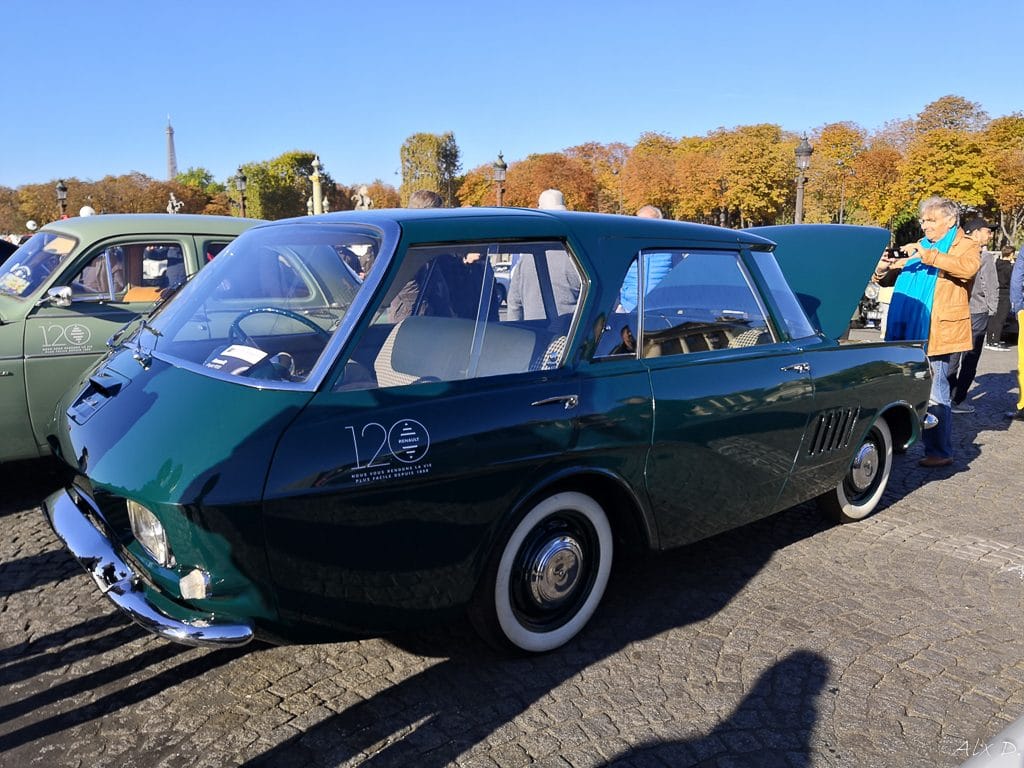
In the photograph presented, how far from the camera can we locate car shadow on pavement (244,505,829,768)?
109 inches

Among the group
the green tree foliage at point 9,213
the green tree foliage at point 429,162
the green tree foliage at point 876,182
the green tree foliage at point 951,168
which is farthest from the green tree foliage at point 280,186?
the green tree foliage at point 951,168

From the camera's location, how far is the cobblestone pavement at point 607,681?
2.78 m

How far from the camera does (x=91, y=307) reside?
556cm

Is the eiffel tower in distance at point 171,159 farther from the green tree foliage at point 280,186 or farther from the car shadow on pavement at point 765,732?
the car shadow on pavement at point 765,732

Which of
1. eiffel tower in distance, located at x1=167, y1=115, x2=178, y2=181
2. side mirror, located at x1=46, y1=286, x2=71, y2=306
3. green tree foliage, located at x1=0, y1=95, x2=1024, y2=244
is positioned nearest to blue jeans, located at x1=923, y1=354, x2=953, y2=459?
side mirror, located at x1=46, y1=286, x2=71, y2=306

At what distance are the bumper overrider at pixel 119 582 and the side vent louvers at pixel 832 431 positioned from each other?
10.0 feet

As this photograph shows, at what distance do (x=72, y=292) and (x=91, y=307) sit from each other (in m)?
0.15

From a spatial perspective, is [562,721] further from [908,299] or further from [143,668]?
[908,299]

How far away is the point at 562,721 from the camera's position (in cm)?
294

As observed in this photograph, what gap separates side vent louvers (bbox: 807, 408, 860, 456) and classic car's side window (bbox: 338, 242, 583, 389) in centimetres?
174

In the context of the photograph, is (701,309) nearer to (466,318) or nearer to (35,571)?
(466,318)

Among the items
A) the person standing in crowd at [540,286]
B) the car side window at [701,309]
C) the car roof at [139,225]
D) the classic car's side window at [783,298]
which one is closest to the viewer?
the person standing in crowd at [540,286]

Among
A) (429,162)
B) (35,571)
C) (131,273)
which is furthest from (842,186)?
(35,571)

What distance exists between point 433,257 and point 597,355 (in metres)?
0.80
